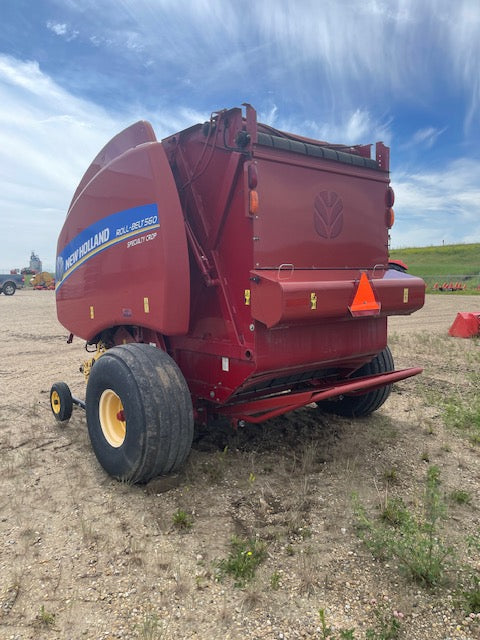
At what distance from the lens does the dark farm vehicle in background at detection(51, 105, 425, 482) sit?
3516mm

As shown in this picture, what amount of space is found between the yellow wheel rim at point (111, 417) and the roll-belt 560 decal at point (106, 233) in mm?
1242

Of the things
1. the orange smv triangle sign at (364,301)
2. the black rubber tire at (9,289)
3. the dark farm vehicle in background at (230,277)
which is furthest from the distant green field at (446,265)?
the orange smv triangle sign at (364,301)

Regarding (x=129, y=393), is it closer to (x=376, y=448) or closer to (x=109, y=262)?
(x=109, y=262)

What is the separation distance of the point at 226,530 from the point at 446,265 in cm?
4393

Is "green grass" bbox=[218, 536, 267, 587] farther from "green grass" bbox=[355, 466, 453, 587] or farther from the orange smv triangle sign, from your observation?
the orange smv triangle sign

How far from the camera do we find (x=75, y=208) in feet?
16.2

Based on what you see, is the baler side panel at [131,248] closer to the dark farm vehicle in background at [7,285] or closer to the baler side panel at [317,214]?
the baler side panel at [317,214]

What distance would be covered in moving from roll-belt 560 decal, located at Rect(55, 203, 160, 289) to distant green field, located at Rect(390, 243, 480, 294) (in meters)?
24.7

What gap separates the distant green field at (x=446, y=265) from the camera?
29719 mm

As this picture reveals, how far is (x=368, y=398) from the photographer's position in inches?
199

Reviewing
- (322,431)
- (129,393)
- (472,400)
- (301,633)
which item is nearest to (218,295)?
(129,393)

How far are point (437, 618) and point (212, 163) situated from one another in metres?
3.11

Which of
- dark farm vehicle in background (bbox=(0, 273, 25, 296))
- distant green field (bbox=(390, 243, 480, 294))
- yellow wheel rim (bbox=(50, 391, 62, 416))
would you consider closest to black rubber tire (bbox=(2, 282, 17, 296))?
dark farm vehicle in background (bbox=(0, 273, 25, 296))

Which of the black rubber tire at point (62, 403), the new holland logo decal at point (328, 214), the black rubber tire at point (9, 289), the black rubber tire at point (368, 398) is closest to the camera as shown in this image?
the new holland logo decal at point (328, 214)
